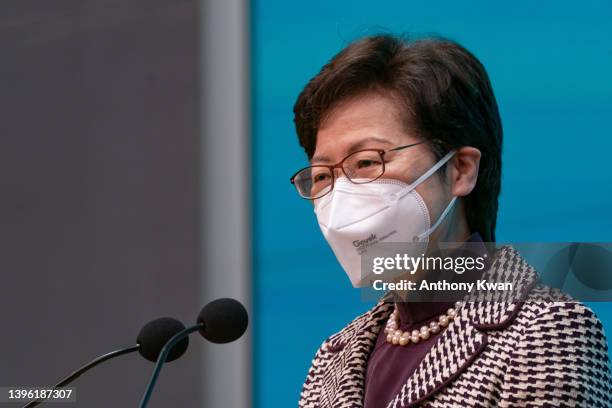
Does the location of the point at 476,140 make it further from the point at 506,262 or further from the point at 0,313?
the point at 0,313

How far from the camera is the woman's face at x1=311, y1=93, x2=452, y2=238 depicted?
1710mm

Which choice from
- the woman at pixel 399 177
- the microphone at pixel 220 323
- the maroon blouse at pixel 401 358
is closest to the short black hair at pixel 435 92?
the woman at pixel 399 177

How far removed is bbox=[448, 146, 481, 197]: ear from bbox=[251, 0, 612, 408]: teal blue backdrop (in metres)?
0.32

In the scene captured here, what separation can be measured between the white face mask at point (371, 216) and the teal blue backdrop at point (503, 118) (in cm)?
35

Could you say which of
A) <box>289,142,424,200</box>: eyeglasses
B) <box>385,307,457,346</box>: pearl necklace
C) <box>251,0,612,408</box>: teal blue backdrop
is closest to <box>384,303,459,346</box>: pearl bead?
<box>385,307,457,346</box>: pearl necklace

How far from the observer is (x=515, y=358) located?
1.48 meters

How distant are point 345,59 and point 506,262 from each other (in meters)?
0.47

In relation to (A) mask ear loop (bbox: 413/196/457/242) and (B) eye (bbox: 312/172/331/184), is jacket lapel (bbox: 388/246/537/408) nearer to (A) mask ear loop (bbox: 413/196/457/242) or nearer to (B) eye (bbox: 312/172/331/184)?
(A) mask ear loop (bbox: 413/196/457/242)

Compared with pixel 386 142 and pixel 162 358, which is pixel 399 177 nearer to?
pixel 386 142

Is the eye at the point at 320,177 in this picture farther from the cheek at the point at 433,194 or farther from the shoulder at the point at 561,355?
the shoulder at the point at 561,355

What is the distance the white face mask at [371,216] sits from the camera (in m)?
1.72

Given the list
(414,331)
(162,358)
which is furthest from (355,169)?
(162,358)

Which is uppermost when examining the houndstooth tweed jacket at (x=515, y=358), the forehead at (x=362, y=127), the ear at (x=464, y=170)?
the forehead at (x=362, y=127)

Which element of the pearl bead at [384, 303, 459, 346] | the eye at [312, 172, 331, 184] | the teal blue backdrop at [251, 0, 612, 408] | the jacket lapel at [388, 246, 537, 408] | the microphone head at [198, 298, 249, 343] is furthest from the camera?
the teal blue backdrop at [251, 0, 612, 408]
